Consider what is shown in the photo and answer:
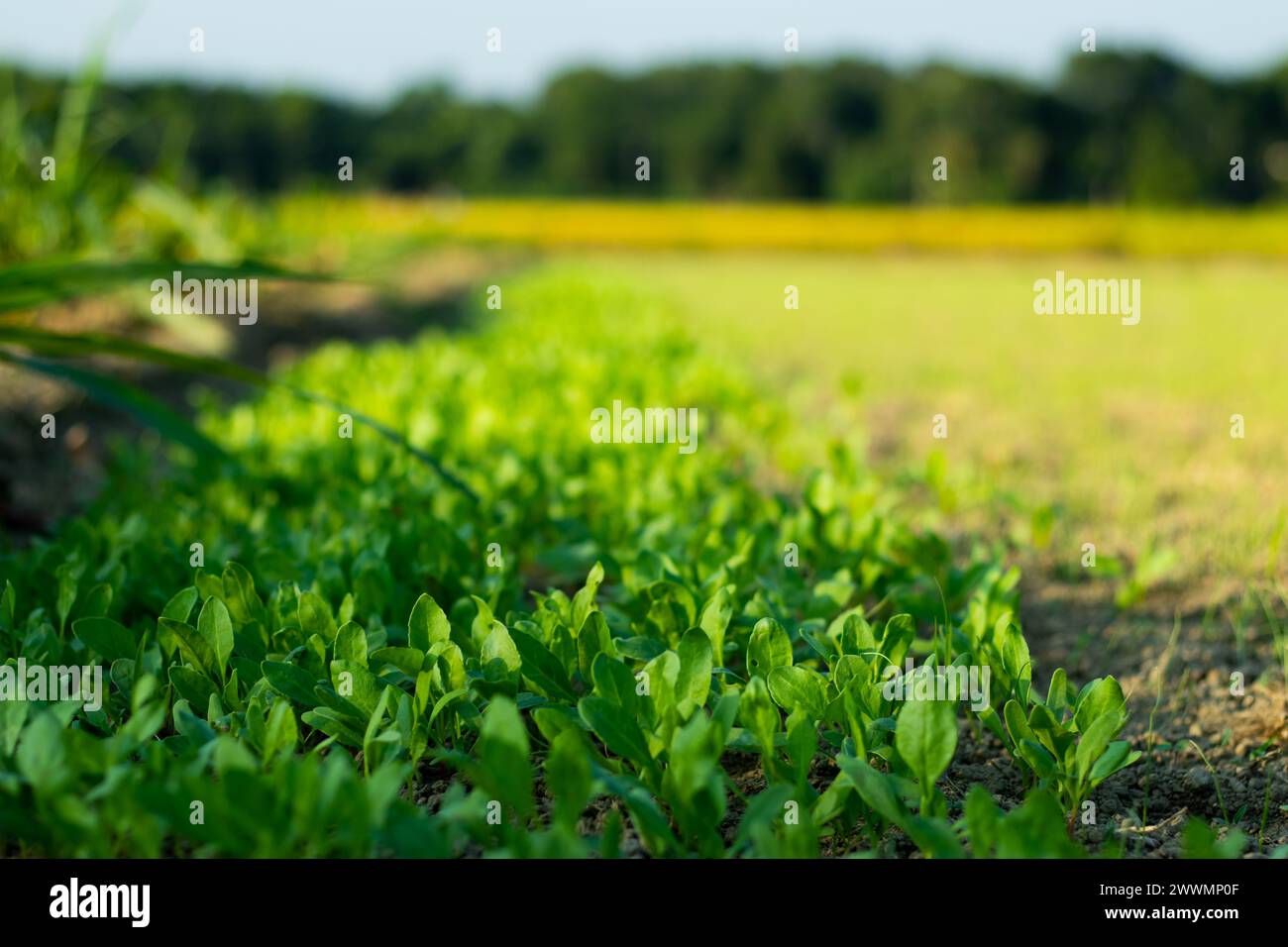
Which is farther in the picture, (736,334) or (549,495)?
(736,334)

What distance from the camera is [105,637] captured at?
1.80 m

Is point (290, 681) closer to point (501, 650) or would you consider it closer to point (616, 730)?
point (501, 650)

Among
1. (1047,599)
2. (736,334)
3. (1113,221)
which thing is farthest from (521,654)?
(1113,221)

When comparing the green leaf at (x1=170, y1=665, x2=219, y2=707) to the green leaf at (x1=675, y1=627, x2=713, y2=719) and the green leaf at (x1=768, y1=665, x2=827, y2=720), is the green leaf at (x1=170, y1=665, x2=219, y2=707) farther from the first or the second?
the green leaf at (x1=768, y1=665, x2=827, y2=720)

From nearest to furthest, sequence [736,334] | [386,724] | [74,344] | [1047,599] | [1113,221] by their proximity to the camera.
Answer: [386,724], [74,344], [1047,599], [736,334], [1113,221]

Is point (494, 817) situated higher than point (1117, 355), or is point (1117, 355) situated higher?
point (1117, 355)

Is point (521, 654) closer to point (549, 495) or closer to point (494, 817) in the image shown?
point (494, 817)

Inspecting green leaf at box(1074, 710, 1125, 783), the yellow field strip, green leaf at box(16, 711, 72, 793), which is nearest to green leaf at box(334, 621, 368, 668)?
green leaf at box(16, 711, 72, 793)

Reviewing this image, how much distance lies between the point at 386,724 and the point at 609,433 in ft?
7.59

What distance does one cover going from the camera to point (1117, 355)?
9.20 meters

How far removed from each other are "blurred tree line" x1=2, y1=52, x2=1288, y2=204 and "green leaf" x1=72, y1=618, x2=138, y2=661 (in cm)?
4011

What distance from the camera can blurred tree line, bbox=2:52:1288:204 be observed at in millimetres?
48125
